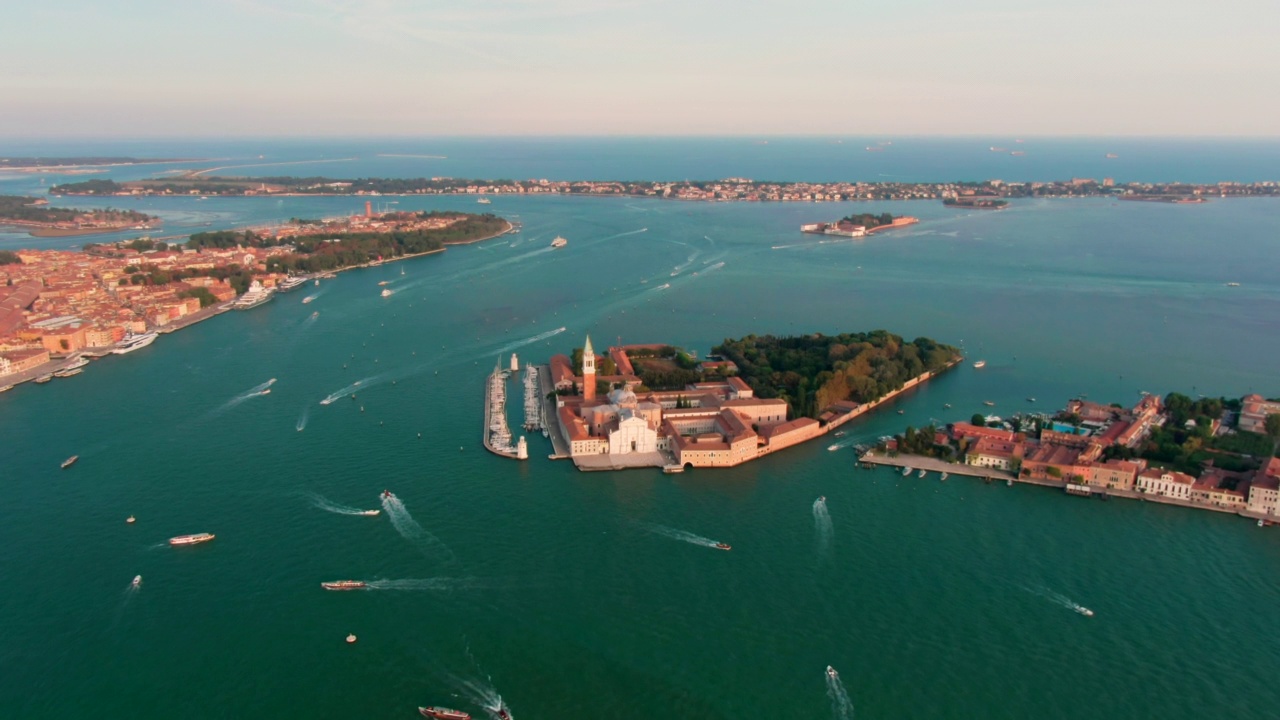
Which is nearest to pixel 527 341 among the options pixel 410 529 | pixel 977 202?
pixel 410 529

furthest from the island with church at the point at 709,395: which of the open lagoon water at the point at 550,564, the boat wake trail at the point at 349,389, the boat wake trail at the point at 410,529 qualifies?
the boat wake trail at the point at 349,389

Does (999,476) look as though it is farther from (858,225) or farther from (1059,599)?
(858,225)

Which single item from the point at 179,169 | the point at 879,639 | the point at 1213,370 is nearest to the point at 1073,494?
the point at 879,639

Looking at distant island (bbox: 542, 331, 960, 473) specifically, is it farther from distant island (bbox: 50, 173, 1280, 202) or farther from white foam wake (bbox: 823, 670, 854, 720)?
distant island (bbox: 50, 173, 1280, 202)

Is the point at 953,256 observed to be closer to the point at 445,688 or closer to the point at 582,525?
the point at 582,525

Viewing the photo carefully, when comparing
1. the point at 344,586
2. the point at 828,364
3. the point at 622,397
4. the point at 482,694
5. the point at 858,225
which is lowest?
the point at 482,694

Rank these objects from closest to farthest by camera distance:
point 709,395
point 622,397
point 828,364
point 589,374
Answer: point 622,397
point 589,374
point 709,395
point 828,364
